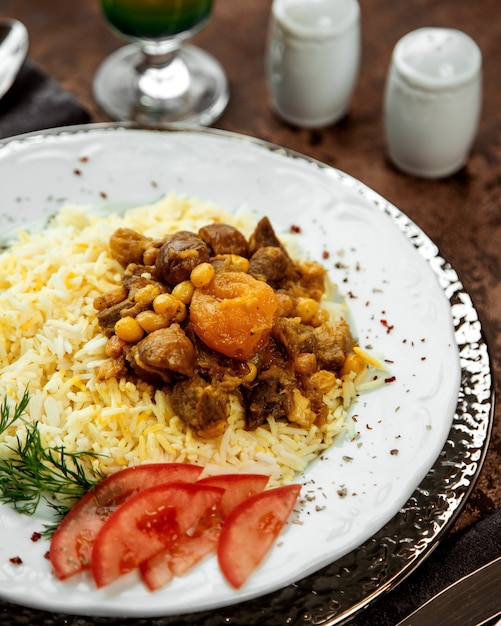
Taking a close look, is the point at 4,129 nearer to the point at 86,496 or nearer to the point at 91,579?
the point at 86,496


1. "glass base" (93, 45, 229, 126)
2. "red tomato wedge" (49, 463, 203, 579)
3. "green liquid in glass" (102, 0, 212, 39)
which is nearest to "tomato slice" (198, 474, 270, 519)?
"red tomato wedge" (49, 463, 203, 579)

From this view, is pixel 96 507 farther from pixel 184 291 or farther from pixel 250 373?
pixel 184 291

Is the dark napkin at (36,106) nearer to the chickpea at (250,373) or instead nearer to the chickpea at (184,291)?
the chickpea at (184,291)

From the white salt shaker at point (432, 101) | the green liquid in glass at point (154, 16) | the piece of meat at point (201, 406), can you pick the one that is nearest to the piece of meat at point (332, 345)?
the piece of meat at point (201, 406)

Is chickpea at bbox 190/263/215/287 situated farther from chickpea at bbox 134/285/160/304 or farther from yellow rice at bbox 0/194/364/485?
yellow rice at bbox 0/194/364/485

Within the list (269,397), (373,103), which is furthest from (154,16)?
(269,397)
